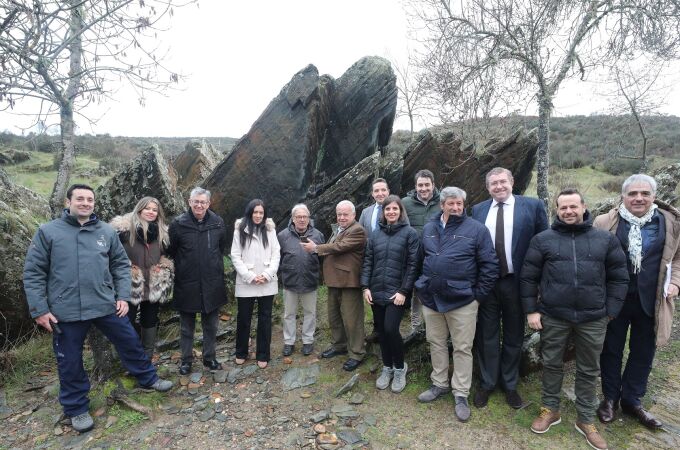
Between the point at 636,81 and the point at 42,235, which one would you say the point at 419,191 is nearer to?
the point at 42,235

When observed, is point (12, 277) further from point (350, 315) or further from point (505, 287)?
point (505, 287)

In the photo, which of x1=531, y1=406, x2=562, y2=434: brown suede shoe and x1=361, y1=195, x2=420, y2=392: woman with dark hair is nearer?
x1=531, y1=406, x2=562, y2=434: brown suede shoe

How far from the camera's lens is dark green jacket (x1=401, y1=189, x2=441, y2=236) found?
5.76 m

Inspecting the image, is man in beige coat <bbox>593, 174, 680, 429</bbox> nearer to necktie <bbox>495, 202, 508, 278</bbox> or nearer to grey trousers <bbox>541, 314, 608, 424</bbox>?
grey trousers <bbox>541, 314, 608, 424</bbox>

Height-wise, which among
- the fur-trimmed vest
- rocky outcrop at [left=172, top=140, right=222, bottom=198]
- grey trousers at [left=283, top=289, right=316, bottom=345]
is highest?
rocky outcrop at [left=172, top=140, right=222, bottom=198]

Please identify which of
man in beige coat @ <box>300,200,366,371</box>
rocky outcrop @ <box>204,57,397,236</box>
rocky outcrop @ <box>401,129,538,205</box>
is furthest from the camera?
Result: rocky outcrop @ <box>401,129,538,205</box>

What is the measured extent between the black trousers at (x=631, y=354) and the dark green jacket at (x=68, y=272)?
18.7ft

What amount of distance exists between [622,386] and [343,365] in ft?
11.2

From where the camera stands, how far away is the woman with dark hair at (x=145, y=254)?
5.00m

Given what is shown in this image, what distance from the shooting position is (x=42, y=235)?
420 centimetres

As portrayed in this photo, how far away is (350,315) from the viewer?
216 inches

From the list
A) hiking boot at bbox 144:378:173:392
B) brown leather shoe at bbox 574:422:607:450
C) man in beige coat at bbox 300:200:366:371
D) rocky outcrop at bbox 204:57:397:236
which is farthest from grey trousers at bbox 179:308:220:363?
brown leather shoe at bbox 574:422:607:450

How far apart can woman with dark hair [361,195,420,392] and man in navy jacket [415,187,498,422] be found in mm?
212

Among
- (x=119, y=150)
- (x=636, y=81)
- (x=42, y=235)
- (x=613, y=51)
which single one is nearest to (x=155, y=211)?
(x=42, y=235)
